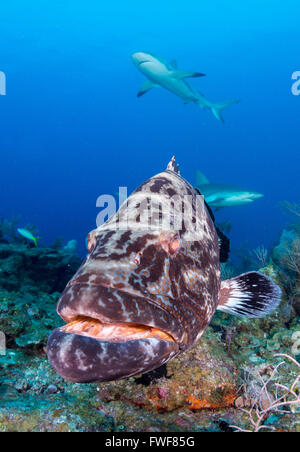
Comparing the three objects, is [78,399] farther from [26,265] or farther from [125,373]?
[26,265]

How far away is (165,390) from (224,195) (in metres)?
8.95

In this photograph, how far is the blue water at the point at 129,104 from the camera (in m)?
119

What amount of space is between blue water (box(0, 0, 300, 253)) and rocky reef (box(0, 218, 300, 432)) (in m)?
104

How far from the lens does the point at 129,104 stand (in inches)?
5753

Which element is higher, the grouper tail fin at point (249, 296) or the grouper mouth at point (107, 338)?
the grouper mouth at point (107, 338)

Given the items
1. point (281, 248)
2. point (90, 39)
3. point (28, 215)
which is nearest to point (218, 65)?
point (90, 39)

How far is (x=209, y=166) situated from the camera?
138 m

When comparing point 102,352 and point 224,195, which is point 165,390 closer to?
point 102,352

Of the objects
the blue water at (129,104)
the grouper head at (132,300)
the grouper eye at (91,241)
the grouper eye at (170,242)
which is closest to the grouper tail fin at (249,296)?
the grouper head at (132,300)

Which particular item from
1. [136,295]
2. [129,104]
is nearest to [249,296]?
[136,295]

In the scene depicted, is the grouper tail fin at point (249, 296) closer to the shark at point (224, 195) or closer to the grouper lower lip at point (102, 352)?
the grouper lower lip at point (102, 352)

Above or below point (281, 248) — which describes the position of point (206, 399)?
below

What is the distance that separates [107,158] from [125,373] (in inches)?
6092

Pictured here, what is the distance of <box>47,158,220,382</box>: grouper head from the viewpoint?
1.66 metres
